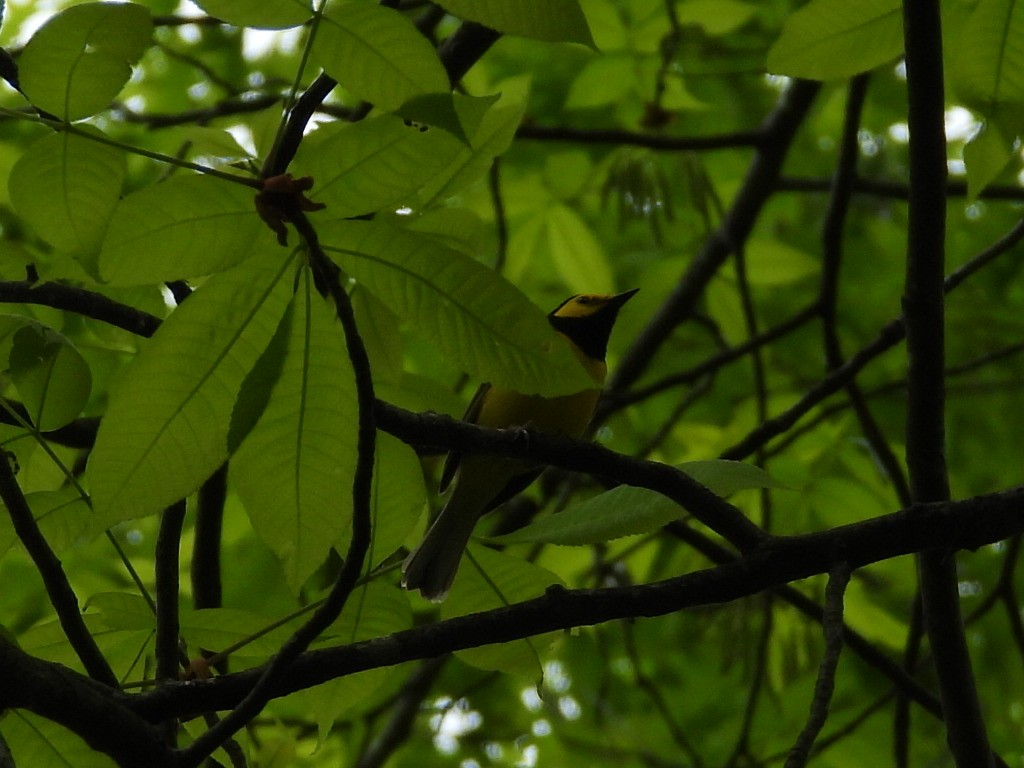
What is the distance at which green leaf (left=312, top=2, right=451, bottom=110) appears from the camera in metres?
1.74

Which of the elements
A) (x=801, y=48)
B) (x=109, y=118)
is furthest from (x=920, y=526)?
(x=109, y=118)

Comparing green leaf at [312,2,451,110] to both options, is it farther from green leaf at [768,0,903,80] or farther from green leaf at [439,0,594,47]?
green leaf at [768,0,903,80]

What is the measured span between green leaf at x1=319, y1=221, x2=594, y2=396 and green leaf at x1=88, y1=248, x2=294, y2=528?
137mm

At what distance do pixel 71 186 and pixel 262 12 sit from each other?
40 cm

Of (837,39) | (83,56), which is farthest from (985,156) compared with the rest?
(83,56)

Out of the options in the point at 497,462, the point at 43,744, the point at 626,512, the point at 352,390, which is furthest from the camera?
the point at 497,462

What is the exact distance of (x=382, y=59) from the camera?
1.75 metres

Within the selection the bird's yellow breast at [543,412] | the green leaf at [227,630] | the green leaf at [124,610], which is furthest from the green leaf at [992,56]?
the bird's yellow breast at [543,412]

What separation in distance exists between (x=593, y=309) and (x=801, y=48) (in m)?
3.17

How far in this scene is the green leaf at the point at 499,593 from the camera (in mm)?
2537

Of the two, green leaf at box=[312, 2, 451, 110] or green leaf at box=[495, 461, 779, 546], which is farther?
green leaf at box=[495, 461, 779, 546]

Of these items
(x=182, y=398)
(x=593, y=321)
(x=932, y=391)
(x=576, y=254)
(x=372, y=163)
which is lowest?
(x=182, y=398)

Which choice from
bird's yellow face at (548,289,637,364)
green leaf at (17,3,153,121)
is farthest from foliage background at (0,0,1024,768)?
bird's yellow face at (548,289,637,364)

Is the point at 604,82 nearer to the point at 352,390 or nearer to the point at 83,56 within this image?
the point at 352,390
